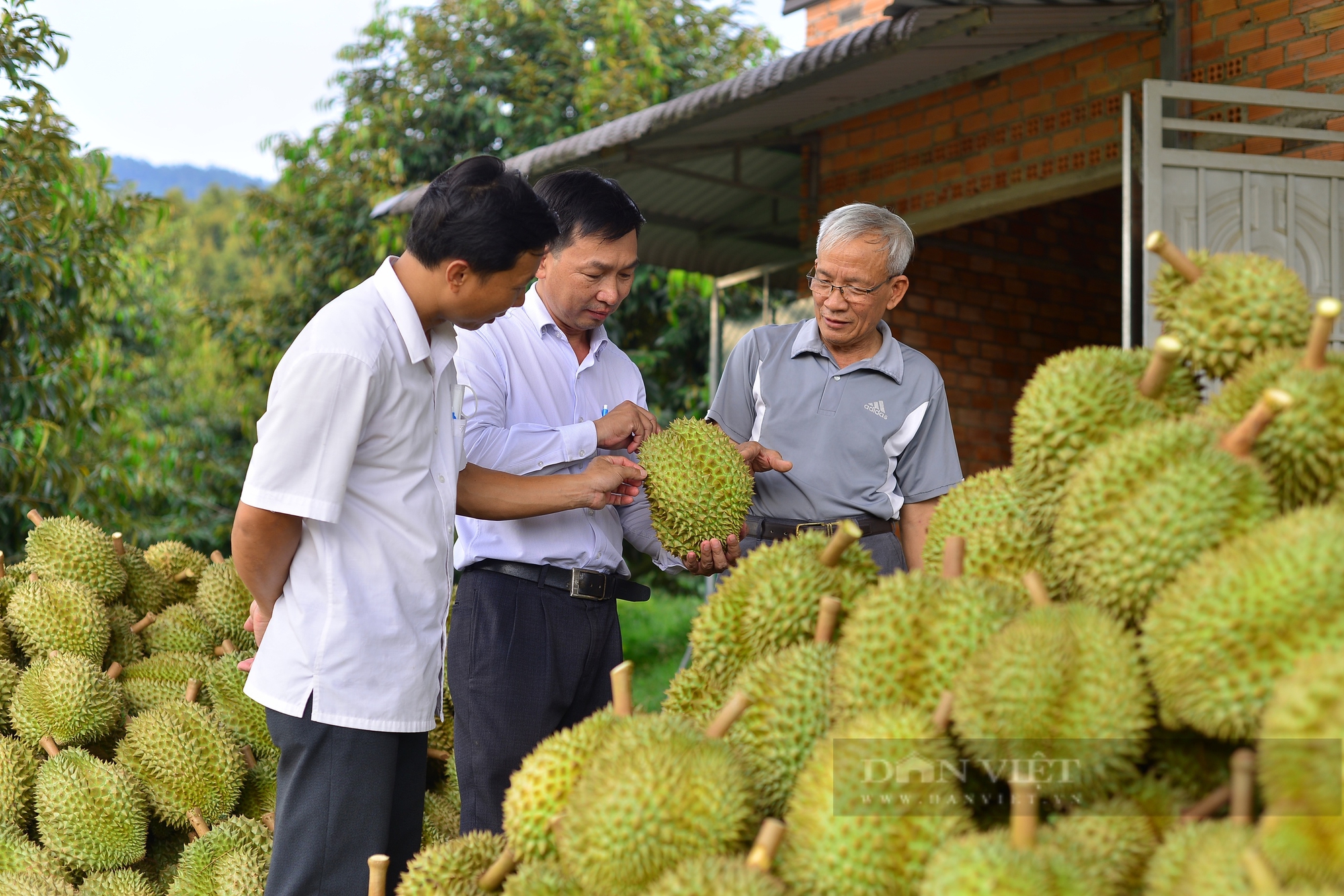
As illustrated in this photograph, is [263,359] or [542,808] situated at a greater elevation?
[263,359]

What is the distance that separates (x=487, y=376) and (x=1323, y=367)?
1863mm

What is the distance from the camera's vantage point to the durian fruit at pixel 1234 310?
141 cm

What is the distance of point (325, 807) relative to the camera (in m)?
2.02

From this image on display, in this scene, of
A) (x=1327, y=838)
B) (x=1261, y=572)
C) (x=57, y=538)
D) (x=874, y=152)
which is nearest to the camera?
(x=1327, y=838)

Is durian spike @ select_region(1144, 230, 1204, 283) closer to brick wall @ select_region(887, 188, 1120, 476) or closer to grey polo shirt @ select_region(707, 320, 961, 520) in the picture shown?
grey polo shirt @ select_region(707, 320, 961, 520)

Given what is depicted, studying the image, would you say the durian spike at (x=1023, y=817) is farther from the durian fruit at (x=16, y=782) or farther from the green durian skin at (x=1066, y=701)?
the durian fruit at (x=16, y=782)

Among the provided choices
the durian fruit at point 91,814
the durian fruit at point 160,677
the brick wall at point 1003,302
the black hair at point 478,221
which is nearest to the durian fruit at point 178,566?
the durian fruit at point 160,677

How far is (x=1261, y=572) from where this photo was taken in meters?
1.09

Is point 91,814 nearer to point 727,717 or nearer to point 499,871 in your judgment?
point 499,871

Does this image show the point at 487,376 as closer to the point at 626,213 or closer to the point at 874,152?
→ the point at 626,213

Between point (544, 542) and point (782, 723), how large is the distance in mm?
1328

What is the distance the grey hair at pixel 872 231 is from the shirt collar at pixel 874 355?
0.20m

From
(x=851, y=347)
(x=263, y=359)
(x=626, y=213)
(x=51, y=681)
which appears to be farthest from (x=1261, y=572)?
(x=263, y=359)

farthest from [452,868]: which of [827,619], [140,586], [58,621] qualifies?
[140,586]
